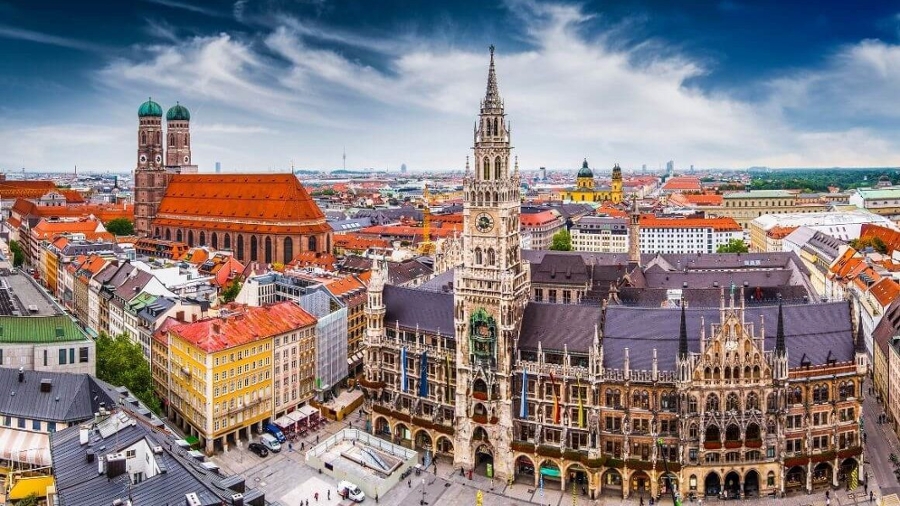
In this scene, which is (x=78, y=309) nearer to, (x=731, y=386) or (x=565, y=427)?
(x=565, y=427)

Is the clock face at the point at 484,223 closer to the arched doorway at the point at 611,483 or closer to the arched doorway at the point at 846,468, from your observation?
the arched doorway at the point at 611,483

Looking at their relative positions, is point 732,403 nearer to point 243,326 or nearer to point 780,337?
point 780,337

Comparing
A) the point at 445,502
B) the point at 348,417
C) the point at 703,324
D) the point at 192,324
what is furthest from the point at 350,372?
the point at 703,324

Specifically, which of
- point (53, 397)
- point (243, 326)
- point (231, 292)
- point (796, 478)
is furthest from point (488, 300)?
point (231, 292)

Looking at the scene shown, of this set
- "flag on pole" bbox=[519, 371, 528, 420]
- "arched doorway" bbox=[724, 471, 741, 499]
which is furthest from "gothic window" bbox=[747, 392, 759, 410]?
"flag on pole" bbox=[519, 371, 528, 420]

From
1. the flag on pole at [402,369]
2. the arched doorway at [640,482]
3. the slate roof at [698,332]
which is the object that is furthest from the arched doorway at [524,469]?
the flag on pole at [402,369]
